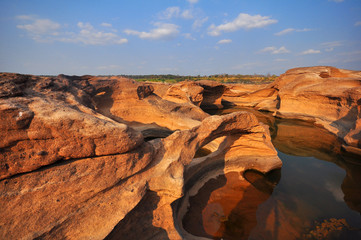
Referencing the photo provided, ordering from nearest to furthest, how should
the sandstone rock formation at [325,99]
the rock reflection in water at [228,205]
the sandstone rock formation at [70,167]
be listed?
the sandstone rock formation at [70,167]
the rock reflection in water at [228,205]
the sandstone rock formation at [325,99]

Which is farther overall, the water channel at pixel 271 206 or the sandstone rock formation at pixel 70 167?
the water channel at pixel 271 206

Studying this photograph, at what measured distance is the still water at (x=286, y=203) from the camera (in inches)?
125

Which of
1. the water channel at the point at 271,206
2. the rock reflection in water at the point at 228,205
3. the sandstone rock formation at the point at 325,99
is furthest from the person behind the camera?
the sandstone rock formation at the point at 325,99

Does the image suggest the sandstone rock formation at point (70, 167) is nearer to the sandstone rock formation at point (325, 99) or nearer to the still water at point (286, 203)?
the still water at point (286, 203)

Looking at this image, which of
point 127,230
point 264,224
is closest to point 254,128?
point 264,224

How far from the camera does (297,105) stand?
11.6m

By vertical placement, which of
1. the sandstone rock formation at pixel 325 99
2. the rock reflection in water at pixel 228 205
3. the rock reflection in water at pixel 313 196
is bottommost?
the rock reflection in water at pixel 313 196

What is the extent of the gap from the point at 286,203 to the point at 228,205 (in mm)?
1408

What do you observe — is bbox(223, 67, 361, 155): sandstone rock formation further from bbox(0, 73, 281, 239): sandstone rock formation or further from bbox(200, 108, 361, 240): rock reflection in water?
bbox(0, 73, 281, 239): sandstone rock formation

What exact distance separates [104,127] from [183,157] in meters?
1.49

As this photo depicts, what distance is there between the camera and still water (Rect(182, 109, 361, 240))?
3.19 metres

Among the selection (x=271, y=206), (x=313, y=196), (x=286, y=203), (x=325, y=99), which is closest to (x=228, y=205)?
(x=271, y=206)

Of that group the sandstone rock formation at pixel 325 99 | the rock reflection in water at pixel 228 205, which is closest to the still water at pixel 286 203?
the rock reflection in water at pixel 228 205

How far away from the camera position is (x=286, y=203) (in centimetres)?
396
